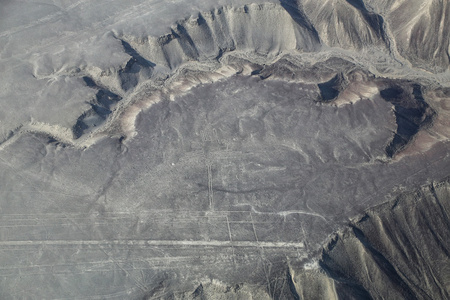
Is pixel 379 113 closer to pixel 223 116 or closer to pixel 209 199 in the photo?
pixel 223 116

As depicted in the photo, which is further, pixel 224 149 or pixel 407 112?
pixel 407 112

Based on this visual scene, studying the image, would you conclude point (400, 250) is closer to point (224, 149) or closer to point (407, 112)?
point (407, 112)

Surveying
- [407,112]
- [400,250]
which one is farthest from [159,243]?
[407,112]

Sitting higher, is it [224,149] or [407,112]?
[224,149]

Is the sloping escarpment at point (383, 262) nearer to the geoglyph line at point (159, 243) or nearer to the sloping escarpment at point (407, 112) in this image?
the geoglyph line at point (159, 243)

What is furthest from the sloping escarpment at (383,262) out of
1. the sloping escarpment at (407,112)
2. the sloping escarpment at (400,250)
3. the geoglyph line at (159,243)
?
the sloping escarpment at (407,112)

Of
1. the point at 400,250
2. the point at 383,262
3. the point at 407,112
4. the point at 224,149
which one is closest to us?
the point at 383,262

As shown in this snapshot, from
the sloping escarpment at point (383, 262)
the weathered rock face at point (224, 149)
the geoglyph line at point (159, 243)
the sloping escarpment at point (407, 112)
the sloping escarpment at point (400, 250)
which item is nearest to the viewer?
the sloping escarpment at point (383, 262)
